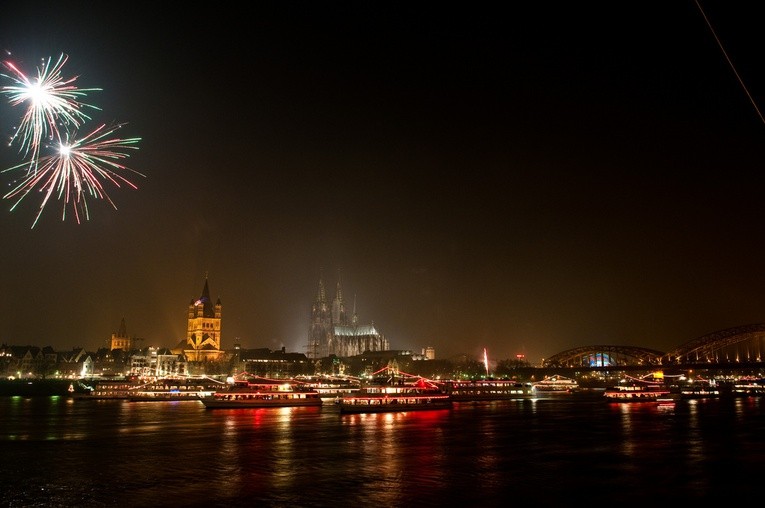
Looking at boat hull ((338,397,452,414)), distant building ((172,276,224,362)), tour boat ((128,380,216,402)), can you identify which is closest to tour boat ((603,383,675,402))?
boat hull ((338,397,452,414))

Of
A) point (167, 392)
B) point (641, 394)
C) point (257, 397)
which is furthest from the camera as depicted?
point (167, 392)

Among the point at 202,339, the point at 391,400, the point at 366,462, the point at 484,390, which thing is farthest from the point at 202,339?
the point at 366,462

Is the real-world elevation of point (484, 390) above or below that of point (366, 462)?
below

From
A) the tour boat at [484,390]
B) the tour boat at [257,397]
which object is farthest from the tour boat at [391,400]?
the tour boat at [484,390]

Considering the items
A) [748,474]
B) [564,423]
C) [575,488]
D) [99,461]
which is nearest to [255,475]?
[99,461]

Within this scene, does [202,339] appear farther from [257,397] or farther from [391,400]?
[391,400]

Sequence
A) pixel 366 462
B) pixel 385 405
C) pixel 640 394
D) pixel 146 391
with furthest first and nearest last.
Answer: pixel 146 391
pixel 640 394
pixel 385 405
pixel 366 462

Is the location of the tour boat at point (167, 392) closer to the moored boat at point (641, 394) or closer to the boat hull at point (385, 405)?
the boat hull at point (385, 405)
